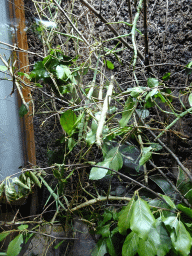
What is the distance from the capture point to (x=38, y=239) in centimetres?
91

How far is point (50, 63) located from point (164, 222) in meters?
0.69

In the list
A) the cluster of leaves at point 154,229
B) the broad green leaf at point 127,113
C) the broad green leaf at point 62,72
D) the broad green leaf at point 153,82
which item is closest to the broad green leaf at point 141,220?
the cluster of leaves at point 154,229

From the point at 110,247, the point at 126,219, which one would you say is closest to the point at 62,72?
the point at 126,219

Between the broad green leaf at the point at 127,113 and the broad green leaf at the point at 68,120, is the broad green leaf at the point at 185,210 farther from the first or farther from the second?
the broad green leaf at the point at 68,120

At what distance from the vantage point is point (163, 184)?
814 millimetres

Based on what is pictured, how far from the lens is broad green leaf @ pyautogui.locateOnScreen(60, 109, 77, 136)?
0.70 m

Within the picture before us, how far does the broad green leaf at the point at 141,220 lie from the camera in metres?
0.52

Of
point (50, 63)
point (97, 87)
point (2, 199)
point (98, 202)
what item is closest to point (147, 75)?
point (97, 87)

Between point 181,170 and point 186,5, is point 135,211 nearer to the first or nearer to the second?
point 181,170

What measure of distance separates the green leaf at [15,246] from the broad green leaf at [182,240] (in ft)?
1.75

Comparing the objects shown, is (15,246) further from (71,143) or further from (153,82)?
(153,82)

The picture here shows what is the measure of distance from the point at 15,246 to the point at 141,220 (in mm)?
495

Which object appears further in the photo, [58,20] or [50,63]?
[58,20]

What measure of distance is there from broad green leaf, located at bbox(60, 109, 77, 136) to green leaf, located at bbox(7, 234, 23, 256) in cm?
45
